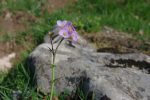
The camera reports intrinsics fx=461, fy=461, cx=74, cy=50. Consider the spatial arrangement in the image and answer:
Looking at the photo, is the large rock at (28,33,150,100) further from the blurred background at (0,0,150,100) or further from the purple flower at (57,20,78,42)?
the purple flower at (57,20,78,42)

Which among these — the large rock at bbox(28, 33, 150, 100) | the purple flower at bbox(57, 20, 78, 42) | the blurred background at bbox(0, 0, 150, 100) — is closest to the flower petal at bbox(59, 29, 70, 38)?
the purple flower at bbox(57, 20, 78, 42)

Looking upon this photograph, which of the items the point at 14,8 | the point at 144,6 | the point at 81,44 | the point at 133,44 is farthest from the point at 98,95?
the point at 144,6

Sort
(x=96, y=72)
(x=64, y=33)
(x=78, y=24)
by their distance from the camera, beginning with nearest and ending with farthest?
1. (x=64, y=33)
2. (x=96, y=72)
3. (x=78, y=24)

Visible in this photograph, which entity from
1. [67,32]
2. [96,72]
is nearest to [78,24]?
[96,72]

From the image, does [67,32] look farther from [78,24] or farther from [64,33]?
[78,24]

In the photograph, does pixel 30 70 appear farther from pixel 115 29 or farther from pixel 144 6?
pixel 144 6

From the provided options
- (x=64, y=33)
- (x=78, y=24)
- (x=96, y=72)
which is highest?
(x=78, y=24)
